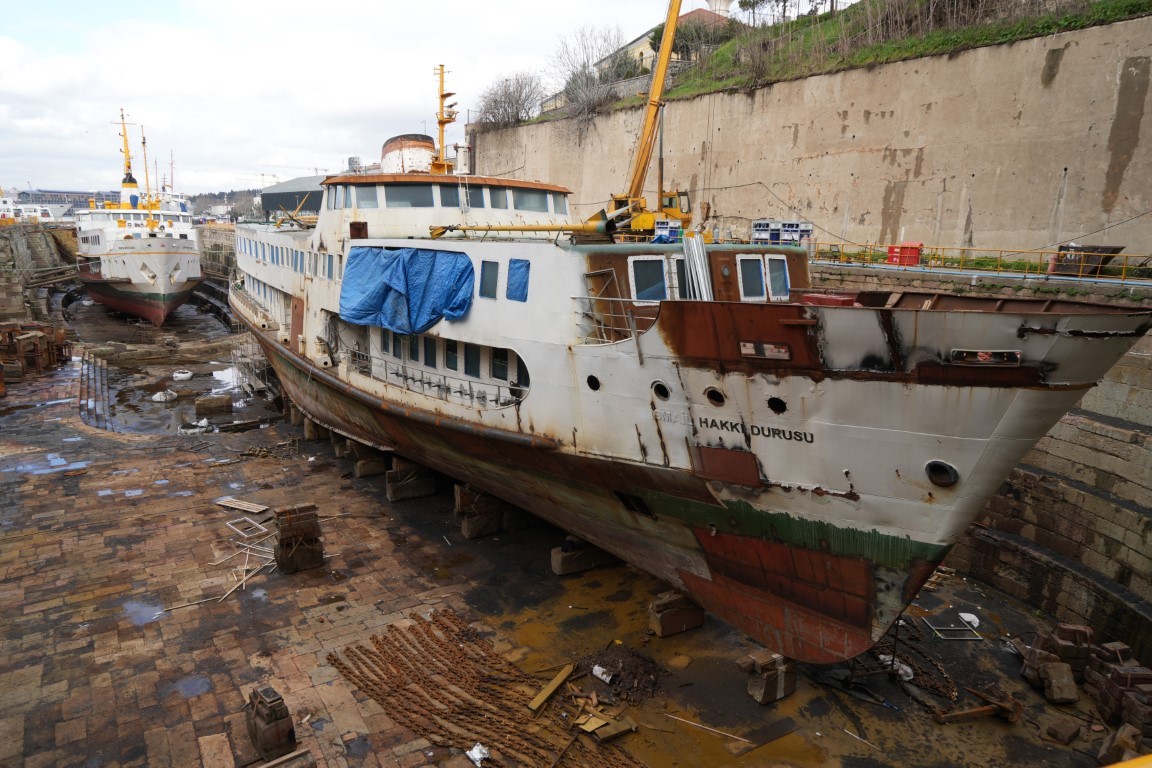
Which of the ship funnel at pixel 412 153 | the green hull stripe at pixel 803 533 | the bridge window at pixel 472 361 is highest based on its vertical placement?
the ship funnel at pixel 412 153

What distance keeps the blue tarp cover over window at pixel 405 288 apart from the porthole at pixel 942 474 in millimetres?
6843

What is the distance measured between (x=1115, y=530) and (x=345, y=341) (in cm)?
1456

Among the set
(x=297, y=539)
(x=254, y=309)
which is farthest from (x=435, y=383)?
(x=254, y=309)

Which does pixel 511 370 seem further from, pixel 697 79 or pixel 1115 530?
pixel 697 79

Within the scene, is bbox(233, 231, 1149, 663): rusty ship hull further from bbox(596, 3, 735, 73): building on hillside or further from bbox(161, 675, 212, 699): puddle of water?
bbox(596, 3, 735, 73): building on hillside

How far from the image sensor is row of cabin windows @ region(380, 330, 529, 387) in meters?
9.96

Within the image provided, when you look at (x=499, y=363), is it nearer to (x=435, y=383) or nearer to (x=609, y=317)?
(x=435, y=383)

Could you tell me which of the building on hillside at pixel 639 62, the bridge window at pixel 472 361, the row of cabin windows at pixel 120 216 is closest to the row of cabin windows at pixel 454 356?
the bridge window at pixel 472 361

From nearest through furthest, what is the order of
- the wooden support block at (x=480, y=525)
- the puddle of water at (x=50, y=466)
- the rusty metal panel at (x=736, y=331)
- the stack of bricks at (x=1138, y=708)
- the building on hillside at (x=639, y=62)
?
1. the rusty metal panel at (x=736, y=331)
2. the stack of bricks at (x=1138, y=708)
3. the wooden support block at (x=480, y=525)
4. the puddle of water at (x=50, y=466)
5. the building on hillside at (x=639, y=62)

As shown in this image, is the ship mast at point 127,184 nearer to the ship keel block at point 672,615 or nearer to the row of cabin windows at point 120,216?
the row of cabin windows at point 120,216

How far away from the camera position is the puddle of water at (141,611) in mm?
8992

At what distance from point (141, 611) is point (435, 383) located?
5514 mm

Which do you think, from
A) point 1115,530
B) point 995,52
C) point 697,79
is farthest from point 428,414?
point 697,79

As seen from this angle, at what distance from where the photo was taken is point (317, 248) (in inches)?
573
